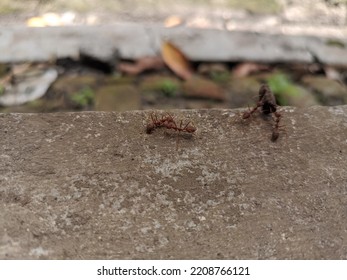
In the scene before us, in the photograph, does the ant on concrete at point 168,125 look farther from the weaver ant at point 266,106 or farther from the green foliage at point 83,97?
the green foliage at point 83,97

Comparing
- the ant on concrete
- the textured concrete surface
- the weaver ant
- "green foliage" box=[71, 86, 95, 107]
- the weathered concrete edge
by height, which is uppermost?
the weathered concrete edge

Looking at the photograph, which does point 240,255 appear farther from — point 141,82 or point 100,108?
point 141,82

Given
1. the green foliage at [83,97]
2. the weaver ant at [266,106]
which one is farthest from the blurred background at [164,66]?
the weaver ant at [266,106]

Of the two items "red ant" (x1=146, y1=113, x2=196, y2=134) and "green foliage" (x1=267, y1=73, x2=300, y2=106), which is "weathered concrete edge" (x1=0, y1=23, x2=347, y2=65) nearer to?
"green foliage" (x1=267, y1=73, x2=300, y2=106)

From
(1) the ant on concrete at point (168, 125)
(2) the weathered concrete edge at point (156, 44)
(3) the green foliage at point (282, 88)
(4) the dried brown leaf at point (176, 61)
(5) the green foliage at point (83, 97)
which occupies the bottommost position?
(1) the ant on concrete at point (168, 125)

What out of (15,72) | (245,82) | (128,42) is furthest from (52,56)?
(245,82)

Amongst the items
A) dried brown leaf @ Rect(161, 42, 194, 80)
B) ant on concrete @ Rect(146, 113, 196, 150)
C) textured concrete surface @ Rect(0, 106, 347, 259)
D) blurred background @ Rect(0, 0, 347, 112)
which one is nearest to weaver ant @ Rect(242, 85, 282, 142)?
textured concrete surface @ Rect(0, 106, 347, 259)
